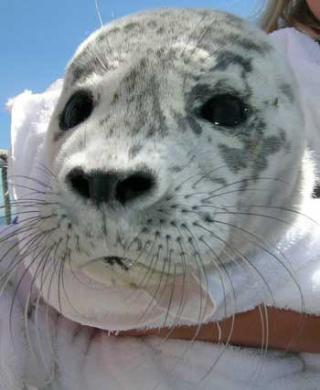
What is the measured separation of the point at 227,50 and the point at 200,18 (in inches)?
4.6

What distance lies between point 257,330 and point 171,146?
0.52m

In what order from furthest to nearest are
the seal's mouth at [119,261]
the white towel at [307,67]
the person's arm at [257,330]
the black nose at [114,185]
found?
the white towel at [307,67] → the person's arm at [257,330] → the seal's mouth at [119,261] → the black nose at [114,185]

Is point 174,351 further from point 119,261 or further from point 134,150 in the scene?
point 134,150

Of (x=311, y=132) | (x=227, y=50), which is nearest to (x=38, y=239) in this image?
(x=227, y=50)

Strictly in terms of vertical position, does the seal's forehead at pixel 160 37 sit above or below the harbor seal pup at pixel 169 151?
above

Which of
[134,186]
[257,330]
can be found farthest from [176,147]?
[257,330]

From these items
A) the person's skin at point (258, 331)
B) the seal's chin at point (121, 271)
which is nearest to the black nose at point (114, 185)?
the seal's chin at point (121, 271)

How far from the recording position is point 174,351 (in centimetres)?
150

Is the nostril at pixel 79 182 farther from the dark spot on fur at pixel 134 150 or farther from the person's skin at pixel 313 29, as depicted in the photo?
the person's skin at pixel 313 29

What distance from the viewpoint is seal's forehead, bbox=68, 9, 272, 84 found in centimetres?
141

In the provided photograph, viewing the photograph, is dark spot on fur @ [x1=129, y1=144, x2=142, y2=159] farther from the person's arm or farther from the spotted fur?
the person's arm

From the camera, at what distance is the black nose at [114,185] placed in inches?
42.4

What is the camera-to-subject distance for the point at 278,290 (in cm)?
147

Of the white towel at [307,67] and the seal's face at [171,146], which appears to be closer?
the seal's face at [171,146]
